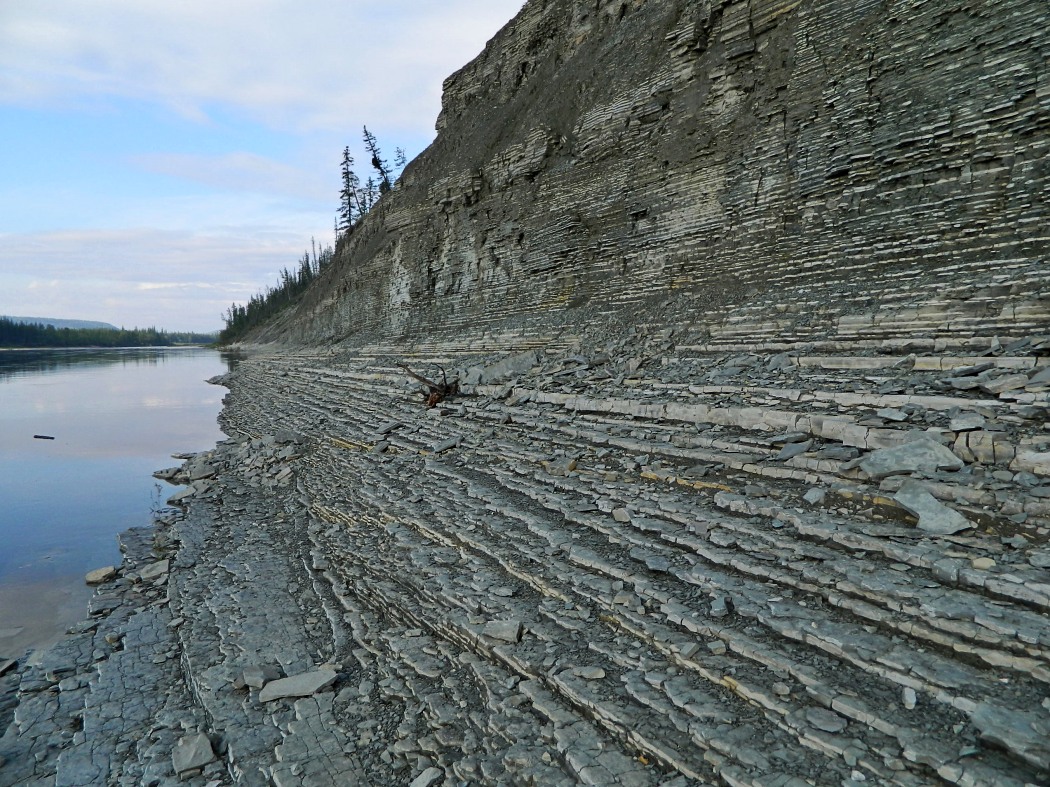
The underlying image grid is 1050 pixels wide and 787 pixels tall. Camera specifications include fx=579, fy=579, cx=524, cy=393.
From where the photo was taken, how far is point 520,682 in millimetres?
4203

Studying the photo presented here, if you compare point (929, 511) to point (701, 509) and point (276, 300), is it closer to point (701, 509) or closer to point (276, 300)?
point (701, 509)

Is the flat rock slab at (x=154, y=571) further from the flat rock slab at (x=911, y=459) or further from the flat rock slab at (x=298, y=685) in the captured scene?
the flat rock slab at (x=911, y=459)

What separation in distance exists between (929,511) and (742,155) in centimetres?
942

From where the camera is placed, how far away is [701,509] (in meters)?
5.28

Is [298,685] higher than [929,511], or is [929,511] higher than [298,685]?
[929,511]

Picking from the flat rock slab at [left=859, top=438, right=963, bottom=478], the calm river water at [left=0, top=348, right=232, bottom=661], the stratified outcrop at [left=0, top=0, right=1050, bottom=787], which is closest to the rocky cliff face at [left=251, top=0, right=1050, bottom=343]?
the stratified outcrop at [left=0, top=0, right=1050, bottom=787]

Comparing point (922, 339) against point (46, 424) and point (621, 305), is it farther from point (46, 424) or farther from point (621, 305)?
point (46, 424)

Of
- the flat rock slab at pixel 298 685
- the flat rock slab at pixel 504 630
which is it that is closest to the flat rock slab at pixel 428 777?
the flat rock slab at pixel 504 630

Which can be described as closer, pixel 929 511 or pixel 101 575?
pixel 929 511

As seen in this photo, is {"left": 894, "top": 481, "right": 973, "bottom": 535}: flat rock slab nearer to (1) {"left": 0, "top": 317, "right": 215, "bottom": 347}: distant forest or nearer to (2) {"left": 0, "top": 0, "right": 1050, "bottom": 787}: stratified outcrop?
(2) {"left": 0, "top": 0, "right": 1050, "bottom": 787}: stratified outcrop

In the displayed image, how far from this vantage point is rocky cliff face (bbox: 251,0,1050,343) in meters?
7.79

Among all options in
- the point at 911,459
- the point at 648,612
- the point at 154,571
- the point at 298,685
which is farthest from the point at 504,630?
the point at 154,571

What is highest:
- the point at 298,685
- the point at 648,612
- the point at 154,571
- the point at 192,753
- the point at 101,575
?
the point at 648,612

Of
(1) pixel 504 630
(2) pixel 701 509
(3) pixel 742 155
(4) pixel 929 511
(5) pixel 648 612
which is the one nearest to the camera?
(4) pixel 929 511
